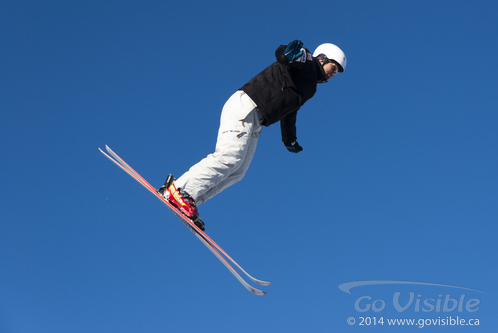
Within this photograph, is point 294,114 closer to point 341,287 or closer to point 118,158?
point 118,158

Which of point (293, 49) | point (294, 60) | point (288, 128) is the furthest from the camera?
point (288, 128)

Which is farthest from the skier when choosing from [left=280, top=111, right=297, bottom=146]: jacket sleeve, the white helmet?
[left=280, top=111, right=297, bottom=146]: jacket sleeve

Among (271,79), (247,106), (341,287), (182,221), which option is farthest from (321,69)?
(341,287)

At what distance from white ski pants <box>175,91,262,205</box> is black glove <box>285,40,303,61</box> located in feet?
2.42

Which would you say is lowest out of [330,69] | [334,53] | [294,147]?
[294,147]

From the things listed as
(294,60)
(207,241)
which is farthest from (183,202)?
(294,60)

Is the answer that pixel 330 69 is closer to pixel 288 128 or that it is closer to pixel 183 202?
pixel 288 128

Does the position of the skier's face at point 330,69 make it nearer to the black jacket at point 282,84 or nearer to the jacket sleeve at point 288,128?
the black jacket at point 282,84

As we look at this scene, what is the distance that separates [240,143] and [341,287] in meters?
9.56

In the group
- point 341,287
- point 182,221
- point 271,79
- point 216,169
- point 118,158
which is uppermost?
point 341,287

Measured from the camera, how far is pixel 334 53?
648cm

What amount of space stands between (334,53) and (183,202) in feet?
9.25

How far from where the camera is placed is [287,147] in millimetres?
7594

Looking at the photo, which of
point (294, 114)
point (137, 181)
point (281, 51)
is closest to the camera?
point (281, 51)
